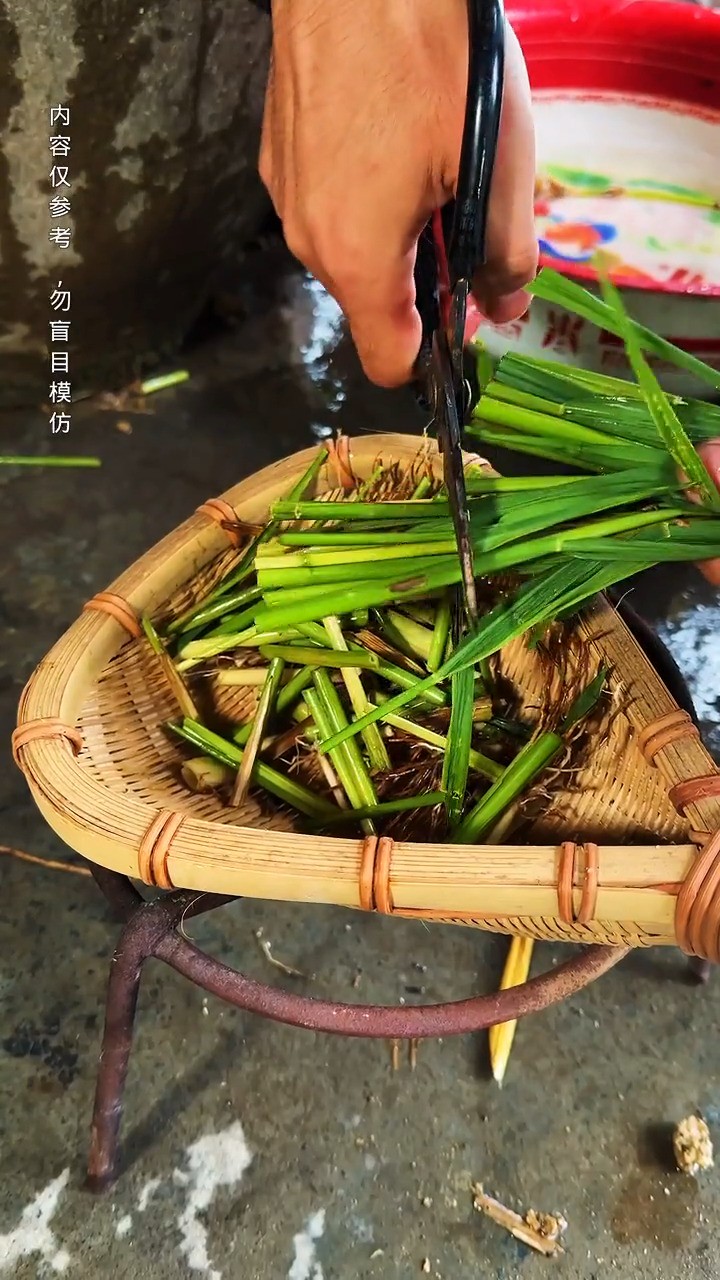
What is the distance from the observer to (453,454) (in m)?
0.75

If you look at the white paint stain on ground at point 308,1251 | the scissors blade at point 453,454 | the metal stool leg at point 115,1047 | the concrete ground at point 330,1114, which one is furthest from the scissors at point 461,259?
the white paint stain on ground at point 308,1251

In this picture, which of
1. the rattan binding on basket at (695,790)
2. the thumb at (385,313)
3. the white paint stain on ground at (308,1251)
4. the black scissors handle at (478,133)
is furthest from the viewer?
the white paint stain on ground at (308,1251)

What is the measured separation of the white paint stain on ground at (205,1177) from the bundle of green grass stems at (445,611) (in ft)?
1.33

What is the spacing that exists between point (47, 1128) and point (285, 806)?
1.55 feet

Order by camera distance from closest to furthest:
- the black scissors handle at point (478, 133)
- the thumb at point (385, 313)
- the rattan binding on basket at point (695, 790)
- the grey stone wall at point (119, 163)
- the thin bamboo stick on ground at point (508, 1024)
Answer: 1. the black scissors handle at point (478, 133)
2. the thumb at point (385, 313)
3. the rattan binding on basket at point (695, 790)
4. the thin bamboo stick on ground at point (508, 1024)
5. the grey stone wall at point (119, 163)

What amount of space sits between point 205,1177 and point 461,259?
0.97m

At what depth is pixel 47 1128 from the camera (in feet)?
3.44

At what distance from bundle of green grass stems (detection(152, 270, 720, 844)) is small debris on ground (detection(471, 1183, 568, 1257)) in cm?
43

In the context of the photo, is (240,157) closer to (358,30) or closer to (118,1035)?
(358,30)

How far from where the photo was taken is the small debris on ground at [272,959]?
46.4 inches

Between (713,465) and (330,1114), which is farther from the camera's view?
(330,1114)

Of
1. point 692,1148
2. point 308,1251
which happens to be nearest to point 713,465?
point 692,1148

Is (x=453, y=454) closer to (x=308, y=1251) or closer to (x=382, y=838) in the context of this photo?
(x=382, y=838)

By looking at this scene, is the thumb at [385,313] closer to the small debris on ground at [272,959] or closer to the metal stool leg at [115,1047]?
the metal stool leg at [115,1047]
